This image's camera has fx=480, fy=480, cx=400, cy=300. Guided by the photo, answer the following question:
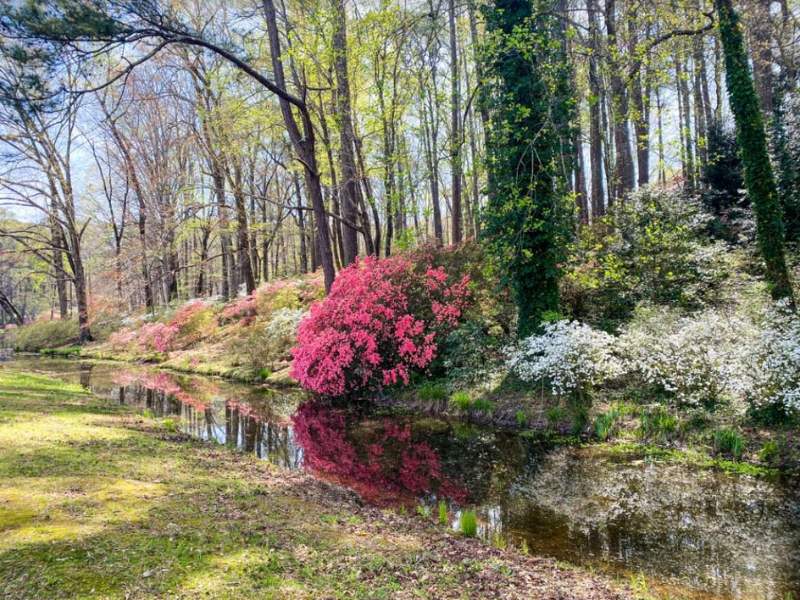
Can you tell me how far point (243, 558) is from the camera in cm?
355

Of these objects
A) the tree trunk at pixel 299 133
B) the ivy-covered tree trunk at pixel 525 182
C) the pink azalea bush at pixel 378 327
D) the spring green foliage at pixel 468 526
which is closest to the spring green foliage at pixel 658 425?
the ivy-covered tree trunk at pixel 525 182

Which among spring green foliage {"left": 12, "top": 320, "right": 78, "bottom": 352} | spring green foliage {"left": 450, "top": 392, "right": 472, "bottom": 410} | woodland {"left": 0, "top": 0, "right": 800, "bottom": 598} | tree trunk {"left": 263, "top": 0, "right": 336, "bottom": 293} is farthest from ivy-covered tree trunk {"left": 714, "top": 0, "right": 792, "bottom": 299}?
spring green foliage {"left": 12, "top": 320, "right": 78, "bottom": 352}

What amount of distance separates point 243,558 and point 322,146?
19100mm

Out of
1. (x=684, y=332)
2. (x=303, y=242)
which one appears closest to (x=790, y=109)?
(x=684, y=332)

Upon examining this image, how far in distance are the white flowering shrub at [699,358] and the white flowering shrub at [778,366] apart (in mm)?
143

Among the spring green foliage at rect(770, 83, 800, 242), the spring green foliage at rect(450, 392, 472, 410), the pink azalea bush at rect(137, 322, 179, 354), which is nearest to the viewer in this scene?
the spring green foliage at rect(450, 392, 472, 410)

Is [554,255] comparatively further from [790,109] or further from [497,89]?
[790,109]

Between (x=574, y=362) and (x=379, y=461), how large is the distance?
4159 mm

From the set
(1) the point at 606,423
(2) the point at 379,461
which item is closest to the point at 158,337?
(2) the point at 379,461

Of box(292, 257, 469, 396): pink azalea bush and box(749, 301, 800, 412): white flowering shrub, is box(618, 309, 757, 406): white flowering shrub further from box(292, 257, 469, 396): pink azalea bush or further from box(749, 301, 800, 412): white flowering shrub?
box(292, 257, 469, 396): pink azalea bush

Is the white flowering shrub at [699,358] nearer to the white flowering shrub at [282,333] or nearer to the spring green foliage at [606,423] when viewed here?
the spring green foliage at [606,423]

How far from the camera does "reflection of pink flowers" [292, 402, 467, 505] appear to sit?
21.1 ft

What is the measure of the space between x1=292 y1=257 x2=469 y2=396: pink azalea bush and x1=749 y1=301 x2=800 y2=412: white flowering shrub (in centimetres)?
630

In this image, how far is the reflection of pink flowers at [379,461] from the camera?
21.1ft
